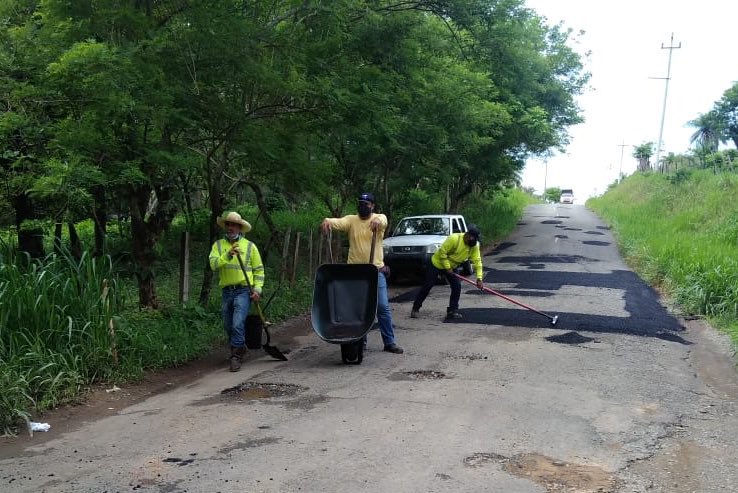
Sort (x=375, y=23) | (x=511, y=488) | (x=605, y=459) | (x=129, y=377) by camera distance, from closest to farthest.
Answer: (x=511, y=488)
(x=605, y=459)
(x=129, y=377)
(x=375, y=23)

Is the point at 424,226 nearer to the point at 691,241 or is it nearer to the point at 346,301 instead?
the point at 691,241

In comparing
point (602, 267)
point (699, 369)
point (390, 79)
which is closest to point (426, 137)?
point (390, 79)

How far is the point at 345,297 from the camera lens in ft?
25.2

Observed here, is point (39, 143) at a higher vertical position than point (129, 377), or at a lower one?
higher

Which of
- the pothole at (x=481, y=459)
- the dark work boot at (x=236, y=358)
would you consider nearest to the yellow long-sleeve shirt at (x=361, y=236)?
the dark work boot at (x=236, y=358)

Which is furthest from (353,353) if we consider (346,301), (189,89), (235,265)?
(189,89)

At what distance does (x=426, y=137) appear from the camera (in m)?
15.0

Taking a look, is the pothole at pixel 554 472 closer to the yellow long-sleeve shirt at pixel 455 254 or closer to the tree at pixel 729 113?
the yellow long-sleeve shirt at pixel 455 254

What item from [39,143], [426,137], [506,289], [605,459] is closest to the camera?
[605,459]

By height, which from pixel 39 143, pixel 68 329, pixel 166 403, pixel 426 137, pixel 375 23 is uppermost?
pixel 375 23

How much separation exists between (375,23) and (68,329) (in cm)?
613

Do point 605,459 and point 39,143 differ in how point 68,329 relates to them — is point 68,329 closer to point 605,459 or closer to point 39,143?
point 39,143

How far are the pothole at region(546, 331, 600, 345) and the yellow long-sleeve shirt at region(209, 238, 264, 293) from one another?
4.17m

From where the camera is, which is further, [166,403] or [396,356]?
[396,356]
